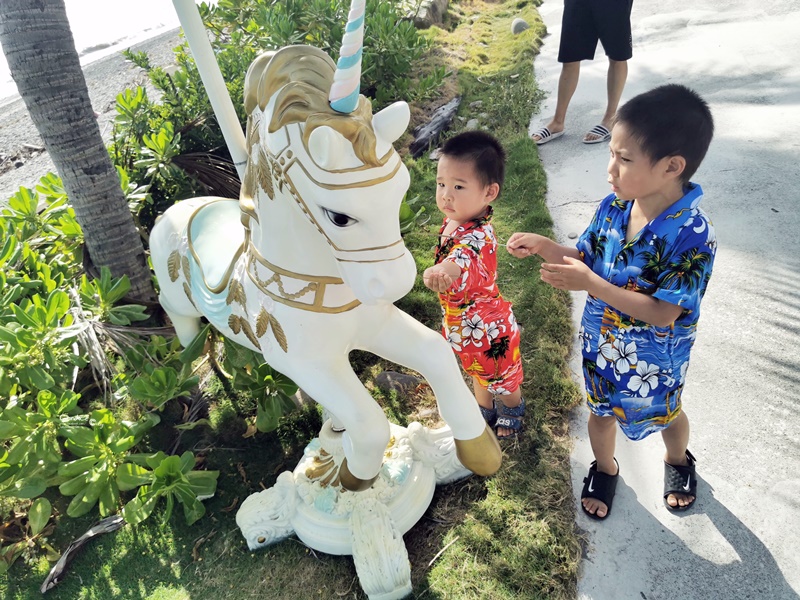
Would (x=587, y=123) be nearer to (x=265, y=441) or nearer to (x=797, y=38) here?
(x=797, y=38)

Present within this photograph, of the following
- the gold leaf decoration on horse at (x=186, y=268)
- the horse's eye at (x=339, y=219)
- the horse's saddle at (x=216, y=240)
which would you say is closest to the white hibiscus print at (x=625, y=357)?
the horse's eye at (x=339, y=219)

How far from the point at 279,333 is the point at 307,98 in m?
0.60

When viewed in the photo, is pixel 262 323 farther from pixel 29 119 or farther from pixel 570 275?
pixel 29 119

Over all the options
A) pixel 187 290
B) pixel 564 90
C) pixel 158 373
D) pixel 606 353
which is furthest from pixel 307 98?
pixel 564 90

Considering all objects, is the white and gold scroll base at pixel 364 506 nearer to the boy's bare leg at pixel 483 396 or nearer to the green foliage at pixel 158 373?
the boy's bare leg at pixel 483 396

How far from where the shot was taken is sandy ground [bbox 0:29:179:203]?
4492 mm

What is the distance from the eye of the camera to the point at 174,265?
1845mm

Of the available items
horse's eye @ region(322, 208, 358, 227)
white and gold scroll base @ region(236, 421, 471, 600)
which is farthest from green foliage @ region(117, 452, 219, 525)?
horse's eye @ region(322, 208, 358, 227)

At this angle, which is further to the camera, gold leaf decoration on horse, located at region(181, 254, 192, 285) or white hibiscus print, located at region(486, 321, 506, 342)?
white hibiscus print, located at region(486, 321, 506, 342)

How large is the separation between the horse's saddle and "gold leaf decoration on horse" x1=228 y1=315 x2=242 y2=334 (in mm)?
95

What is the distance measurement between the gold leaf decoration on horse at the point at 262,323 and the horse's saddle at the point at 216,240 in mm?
222

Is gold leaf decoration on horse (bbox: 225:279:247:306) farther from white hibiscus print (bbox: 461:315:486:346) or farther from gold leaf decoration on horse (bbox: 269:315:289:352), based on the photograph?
white hibiscus print (bbox: 461:315:486:346)

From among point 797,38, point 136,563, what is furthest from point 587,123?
point 136,563

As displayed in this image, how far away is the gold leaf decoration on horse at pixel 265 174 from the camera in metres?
1.21
